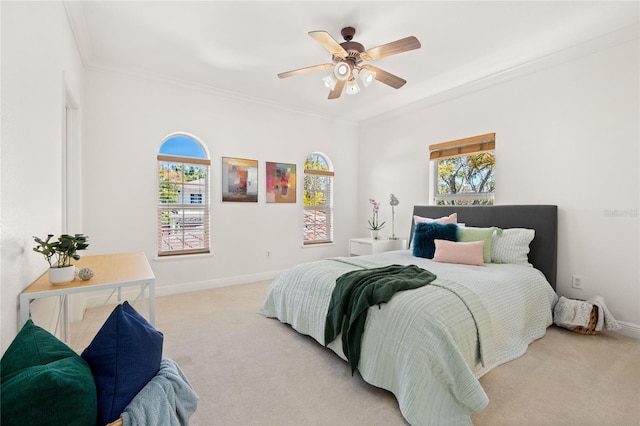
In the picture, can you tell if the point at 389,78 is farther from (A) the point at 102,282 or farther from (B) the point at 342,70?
(A) the point at 102,282

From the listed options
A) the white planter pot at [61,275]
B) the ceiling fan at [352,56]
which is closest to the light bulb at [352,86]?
Answer: the ceiling fan at [352,56]

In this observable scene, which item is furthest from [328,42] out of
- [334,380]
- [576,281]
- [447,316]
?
[576,281]

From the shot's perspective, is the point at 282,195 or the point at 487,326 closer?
the point at 487,326

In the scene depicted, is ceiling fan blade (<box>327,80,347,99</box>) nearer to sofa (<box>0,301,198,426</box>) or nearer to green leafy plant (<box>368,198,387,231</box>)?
green leafy plant (<box>368,198,387,231</box>)

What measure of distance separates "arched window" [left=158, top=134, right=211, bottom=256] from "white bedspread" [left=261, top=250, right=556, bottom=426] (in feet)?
6.04

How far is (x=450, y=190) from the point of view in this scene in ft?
13.8

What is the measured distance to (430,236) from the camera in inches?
131

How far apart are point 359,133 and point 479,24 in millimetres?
3109

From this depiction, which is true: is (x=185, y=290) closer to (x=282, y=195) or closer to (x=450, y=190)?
(x=282, y=195)

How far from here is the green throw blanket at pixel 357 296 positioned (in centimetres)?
200

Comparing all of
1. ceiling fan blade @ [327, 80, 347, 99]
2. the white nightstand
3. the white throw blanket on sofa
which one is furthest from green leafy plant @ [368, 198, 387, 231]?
the white throw blanket on sofa

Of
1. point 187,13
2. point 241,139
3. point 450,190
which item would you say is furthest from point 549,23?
point 241,139

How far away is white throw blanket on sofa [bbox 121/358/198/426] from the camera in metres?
0.89

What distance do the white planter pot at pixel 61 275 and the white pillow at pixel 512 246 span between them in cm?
346
